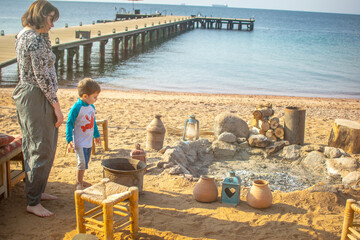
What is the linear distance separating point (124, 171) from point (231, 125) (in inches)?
120

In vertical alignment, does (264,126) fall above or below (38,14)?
below

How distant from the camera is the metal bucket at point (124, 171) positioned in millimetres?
3998

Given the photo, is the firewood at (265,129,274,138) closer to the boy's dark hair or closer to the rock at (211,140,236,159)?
the rock at (211,140,236,159)

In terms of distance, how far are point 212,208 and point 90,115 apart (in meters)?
1.64

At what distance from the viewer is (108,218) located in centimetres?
303

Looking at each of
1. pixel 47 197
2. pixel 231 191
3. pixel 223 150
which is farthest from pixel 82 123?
pixel 223 150

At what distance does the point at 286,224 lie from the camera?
3.79 metres

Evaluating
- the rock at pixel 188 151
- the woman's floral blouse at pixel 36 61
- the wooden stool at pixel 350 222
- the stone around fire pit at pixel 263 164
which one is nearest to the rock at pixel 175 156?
the stone around fire pit at pixel 263 164

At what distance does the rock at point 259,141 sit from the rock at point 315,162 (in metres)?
0.71

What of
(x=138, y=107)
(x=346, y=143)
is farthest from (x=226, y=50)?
(x=346, y=143)

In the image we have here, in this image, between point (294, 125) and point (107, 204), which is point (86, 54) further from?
point (107, 204)

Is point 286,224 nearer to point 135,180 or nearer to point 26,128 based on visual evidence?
point 135,180

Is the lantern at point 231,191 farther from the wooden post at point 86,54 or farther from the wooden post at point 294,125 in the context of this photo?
the wooden post at point 86,54

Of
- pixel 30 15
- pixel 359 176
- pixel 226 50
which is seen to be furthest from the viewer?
pixel 226 50
